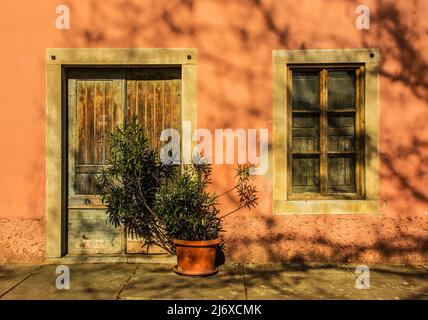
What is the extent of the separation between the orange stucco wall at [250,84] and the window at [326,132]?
328 millimetres

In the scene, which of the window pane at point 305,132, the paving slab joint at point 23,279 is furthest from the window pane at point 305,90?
the paving slab joint at point 23,279

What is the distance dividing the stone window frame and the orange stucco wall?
90mm

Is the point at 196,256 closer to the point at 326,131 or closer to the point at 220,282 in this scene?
the point at 220,282

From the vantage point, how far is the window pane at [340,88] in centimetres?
660

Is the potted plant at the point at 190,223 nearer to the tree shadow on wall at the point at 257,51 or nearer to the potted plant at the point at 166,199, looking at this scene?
the potted plant at the point at 166,199

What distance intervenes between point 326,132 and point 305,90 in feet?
1.97

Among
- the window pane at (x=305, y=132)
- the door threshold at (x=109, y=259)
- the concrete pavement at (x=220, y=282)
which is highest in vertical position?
the window pane at (x=305, y=132)

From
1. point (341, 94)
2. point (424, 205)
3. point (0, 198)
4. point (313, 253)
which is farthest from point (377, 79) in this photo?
point (0, 198)

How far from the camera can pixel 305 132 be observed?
21.7 feet

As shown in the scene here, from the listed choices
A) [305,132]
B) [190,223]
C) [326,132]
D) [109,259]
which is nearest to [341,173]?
[326,132]

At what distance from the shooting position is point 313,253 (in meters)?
6.43

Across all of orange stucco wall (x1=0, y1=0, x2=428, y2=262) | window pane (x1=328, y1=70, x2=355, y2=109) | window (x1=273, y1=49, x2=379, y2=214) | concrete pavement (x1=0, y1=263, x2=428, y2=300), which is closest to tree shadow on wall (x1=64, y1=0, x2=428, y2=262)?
orange stucco wall (x1=0, y1=0, x2=428, y2=262)

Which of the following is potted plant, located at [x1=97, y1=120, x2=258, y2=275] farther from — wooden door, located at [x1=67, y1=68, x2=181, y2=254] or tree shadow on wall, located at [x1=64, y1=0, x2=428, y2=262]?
tree shadow on wall, located at [x1=64, y1=0, x2=428, y2=262]
